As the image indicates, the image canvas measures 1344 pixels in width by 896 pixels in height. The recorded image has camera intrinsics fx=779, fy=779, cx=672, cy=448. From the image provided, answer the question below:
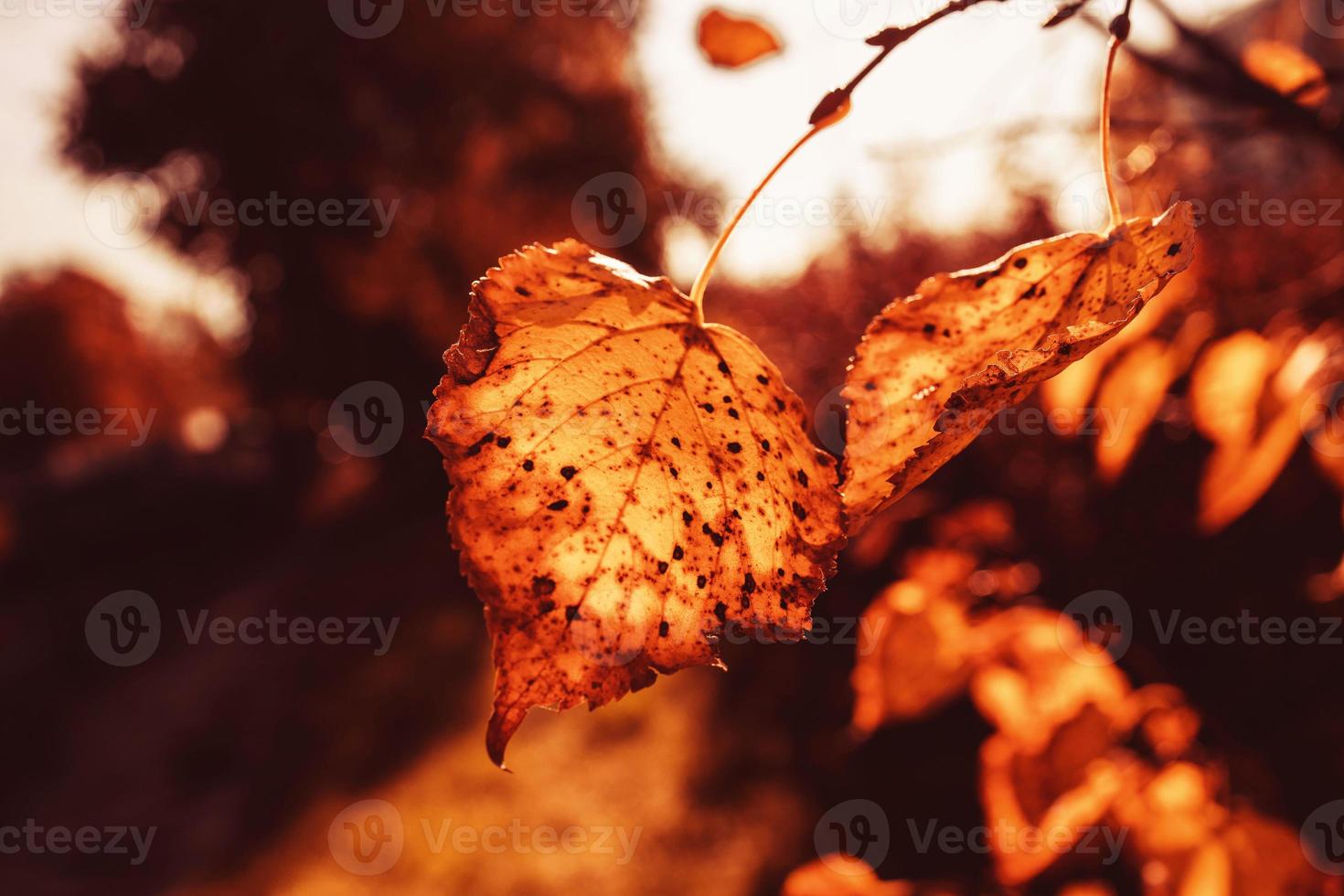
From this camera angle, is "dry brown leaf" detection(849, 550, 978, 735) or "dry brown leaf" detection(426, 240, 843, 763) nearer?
"dry brown leaf" detection(426, 240, 843, 763)

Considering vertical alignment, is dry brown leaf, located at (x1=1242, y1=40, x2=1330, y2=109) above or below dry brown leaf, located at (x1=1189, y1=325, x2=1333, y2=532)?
above

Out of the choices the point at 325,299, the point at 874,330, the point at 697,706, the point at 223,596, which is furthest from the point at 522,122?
the point at 874,330

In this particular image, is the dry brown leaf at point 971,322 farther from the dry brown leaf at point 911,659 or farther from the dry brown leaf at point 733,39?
the dry brown leaf at point 911,659

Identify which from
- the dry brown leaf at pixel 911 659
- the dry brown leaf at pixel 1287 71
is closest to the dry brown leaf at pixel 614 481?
the dry brown leaf at pixel 1287 71

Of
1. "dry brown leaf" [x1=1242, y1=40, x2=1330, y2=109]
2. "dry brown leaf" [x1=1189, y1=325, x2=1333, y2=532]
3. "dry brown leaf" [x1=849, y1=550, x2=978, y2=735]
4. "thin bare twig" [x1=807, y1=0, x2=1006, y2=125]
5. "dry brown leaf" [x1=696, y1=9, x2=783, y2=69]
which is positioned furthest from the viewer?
"dry brown leaf" [x1=849, y1=550, x2=978, y2=735]

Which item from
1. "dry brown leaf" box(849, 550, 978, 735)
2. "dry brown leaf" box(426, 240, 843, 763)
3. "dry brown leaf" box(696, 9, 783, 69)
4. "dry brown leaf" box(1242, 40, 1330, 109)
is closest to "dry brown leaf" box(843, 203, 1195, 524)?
"dry brown leaf" box(426, 240, 843, 763)

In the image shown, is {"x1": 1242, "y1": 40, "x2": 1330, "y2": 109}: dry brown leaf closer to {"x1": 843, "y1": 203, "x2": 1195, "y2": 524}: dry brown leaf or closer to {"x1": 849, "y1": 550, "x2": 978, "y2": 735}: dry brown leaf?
{"x1": 843, "y1": 203, "x2": 1195, "y2": 524}: dry brown leaf

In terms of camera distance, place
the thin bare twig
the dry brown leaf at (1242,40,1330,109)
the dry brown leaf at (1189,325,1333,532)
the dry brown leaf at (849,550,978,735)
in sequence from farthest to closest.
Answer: the dry brown leaf at (849,550,978,735), the dry brown leaf at (1189,325,1333,532), the dry brown leaf at (1242,40,1330,109), the thin bare twig
